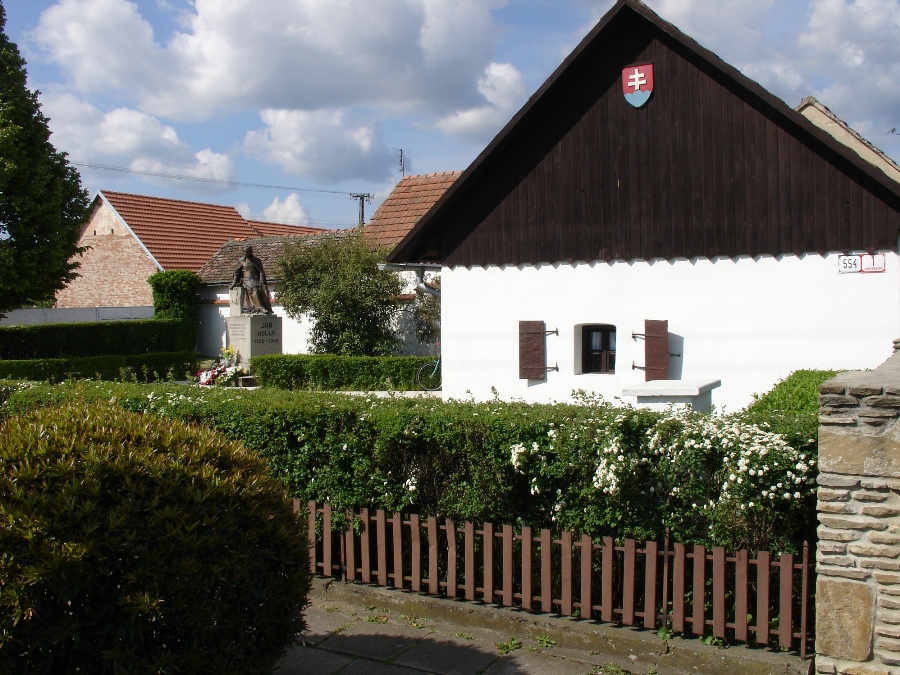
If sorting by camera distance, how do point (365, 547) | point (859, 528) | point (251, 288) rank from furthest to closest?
point (251, 288) → point (365, 547) → point (859, 528)

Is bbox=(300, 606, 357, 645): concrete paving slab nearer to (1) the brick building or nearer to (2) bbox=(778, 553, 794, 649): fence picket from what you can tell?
(2) bbox=(778, 553, 794, 649): fence picket

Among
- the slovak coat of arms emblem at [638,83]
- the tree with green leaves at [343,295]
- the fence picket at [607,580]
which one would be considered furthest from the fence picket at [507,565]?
the tree with green leaves at [343,295]

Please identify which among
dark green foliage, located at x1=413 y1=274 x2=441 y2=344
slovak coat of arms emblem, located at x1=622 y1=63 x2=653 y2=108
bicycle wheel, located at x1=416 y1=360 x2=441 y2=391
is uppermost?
slovak coat of arms emblem, located at x1=622 y1=63 x2=653 y2=108

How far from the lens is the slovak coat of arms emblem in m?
12.9

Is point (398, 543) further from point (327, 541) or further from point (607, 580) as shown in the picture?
point (607, 580)

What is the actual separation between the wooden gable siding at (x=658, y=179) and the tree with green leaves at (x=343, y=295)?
351 inches

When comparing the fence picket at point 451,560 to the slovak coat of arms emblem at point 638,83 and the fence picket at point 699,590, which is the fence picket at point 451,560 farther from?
the slovak coat of arms emblem at point 638,83

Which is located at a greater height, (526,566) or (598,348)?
(598,348)

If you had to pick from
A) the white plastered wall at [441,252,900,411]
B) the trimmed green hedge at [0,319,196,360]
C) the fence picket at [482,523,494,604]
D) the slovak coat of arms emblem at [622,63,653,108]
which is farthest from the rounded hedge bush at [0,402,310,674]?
the trimmed green hedge at [0,319,196,360]

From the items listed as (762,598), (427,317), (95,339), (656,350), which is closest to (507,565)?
(762,598)

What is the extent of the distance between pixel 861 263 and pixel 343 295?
14.5 metres

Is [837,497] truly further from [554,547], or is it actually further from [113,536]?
[113,536]

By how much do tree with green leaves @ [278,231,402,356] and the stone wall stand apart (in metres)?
19.1

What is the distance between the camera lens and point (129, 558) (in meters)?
3.54
